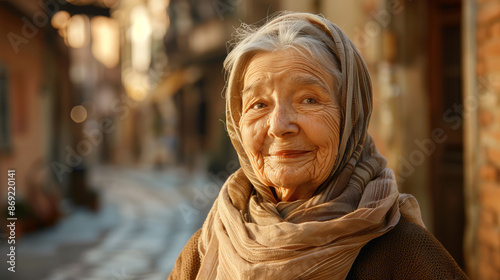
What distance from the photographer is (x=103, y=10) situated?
10.7 m

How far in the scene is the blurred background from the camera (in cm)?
315

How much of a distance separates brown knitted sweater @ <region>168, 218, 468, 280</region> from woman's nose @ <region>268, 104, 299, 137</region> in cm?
39

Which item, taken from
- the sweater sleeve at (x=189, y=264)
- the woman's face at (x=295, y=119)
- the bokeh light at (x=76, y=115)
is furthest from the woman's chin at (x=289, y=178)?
the bokeh light at (x=76, y=115)

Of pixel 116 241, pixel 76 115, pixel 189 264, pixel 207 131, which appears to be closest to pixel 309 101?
pixel 189 264

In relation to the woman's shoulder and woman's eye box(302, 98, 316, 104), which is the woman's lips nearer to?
woman's eye box(302, 98, 316, 104)

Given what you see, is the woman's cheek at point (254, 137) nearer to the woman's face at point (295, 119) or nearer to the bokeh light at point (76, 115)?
the woman's face at point (295, 119)

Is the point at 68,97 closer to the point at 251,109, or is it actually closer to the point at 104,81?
the point at 251,109

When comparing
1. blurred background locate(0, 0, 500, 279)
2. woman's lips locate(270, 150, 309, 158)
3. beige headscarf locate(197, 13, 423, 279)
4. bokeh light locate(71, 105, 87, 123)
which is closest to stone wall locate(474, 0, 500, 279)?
blurred background locate(0, 0, 500, 279)

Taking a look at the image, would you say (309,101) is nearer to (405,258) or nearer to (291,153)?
(291,153)

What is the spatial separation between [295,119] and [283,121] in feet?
0.12

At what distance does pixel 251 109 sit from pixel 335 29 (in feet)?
1.13

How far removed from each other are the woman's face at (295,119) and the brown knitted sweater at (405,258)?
249 mm

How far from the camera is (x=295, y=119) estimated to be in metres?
1.34

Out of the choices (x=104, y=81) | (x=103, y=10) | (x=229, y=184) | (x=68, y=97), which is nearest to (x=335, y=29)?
(x=229, y=184)
